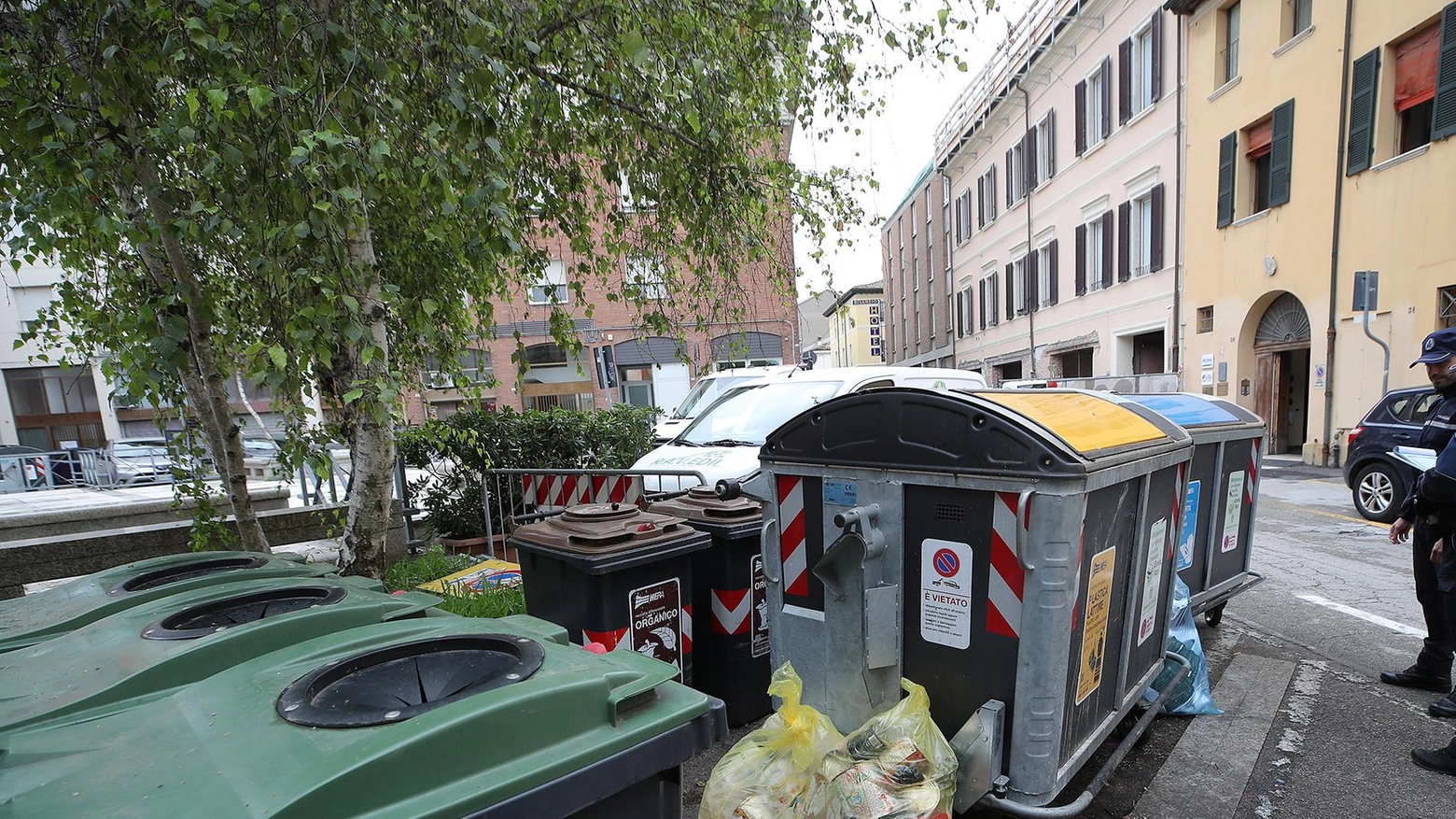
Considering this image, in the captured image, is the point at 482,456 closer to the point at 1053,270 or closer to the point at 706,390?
the point at 706,390

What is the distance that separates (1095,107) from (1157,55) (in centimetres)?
249

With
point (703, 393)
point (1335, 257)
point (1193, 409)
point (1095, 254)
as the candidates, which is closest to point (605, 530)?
point (1193, 409)

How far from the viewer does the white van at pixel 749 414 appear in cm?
557

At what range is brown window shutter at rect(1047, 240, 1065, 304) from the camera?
20109 mm

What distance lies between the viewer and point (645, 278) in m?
5.52

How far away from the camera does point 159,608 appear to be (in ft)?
6.42

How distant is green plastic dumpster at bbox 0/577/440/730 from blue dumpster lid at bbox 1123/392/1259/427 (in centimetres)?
398

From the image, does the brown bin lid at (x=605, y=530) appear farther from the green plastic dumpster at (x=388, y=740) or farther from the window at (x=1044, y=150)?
the window at (x=1044, y=150)

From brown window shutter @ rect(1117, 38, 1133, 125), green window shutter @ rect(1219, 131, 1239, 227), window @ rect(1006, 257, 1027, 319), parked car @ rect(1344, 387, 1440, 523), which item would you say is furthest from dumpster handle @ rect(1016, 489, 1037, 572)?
window @ rect(1006, 257, 1027, 319)

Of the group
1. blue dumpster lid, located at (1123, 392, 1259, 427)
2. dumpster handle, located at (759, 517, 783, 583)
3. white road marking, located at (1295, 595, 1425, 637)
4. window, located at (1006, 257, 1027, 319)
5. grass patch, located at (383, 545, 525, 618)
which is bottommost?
white road marking, located at (1295, 595, 1425, 637)

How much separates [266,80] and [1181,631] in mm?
5149

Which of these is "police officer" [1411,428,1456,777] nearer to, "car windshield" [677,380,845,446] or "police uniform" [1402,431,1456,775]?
"police uniform" [1402,431,1456,775]

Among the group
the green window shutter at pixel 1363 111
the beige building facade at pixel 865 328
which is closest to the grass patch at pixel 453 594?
the green window shutter at pixel 1363 111

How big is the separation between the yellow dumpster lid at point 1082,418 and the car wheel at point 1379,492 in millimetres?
7281
